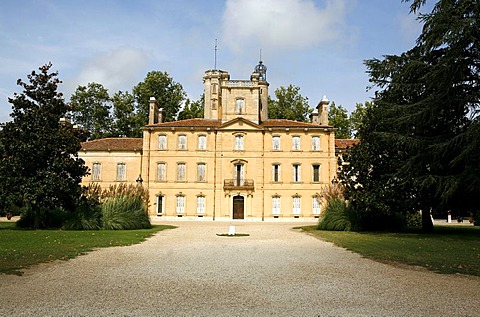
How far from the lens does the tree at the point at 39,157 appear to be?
19.2m

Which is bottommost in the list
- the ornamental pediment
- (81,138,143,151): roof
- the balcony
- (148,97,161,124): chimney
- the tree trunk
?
the tree trunk

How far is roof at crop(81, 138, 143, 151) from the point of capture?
37969 millimetres

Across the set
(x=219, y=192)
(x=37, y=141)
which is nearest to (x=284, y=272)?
(x=37, y=141)

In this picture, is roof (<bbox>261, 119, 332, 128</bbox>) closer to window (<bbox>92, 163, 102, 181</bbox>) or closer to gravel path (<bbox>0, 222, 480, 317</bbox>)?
window (<bbox>92, 163, 102, 181</bbox>)

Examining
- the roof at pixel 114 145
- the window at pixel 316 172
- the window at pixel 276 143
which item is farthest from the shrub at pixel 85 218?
the window at pixel 316 172

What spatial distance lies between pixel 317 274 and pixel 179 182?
30.5 m

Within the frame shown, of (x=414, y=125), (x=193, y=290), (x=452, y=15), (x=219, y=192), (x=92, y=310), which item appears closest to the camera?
(x=92, y=310)

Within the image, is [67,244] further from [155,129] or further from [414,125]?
[155,129]

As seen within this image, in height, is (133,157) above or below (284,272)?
above

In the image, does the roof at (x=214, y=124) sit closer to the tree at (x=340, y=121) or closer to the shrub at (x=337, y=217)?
the tree at (x=340, y=121)

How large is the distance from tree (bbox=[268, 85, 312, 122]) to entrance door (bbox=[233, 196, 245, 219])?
15.1 metres

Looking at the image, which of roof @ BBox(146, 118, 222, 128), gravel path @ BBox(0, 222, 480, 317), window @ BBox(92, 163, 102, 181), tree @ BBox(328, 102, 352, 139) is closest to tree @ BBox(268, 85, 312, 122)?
tree @ BBox(328, 102, 352, 139)

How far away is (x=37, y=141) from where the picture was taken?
19531mm

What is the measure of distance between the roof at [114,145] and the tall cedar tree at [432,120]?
76.0ft
